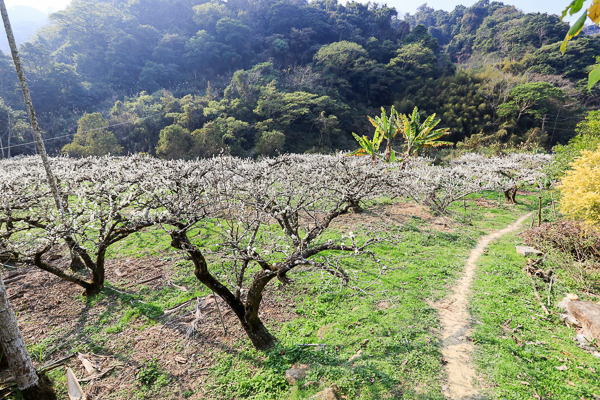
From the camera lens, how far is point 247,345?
5883 mm

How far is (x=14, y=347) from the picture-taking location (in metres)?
3.81

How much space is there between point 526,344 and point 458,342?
58.3 inches

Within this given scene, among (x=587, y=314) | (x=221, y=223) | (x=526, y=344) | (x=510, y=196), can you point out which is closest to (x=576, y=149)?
(x=510, y=196)

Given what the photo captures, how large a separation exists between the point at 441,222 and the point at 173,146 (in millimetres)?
30110

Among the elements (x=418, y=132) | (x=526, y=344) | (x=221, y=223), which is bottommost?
(x=526, y=344)

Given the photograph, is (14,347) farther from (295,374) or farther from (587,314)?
(587,314)

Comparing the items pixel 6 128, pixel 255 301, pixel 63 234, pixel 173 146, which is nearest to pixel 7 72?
pixel 6 128

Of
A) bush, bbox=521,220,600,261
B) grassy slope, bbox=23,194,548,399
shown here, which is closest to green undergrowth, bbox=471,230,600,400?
grassy slope, bbox=23,194,548,399

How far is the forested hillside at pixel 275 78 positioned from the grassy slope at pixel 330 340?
1984cm

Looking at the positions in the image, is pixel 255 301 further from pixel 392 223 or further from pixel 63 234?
pixel 392 223

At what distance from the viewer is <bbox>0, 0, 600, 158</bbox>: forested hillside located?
3762 cm

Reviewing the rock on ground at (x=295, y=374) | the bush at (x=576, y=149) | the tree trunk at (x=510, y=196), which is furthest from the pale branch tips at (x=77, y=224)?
the tree trunk at (x=510, y=196)

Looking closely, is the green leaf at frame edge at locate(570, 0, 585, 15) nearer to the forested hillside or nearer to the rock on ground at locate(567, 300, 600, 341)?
the rock on ground at locate(567, 300, 600, 341)

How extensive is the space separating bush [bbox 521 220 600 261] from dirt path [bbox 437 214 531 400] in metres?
3.66
